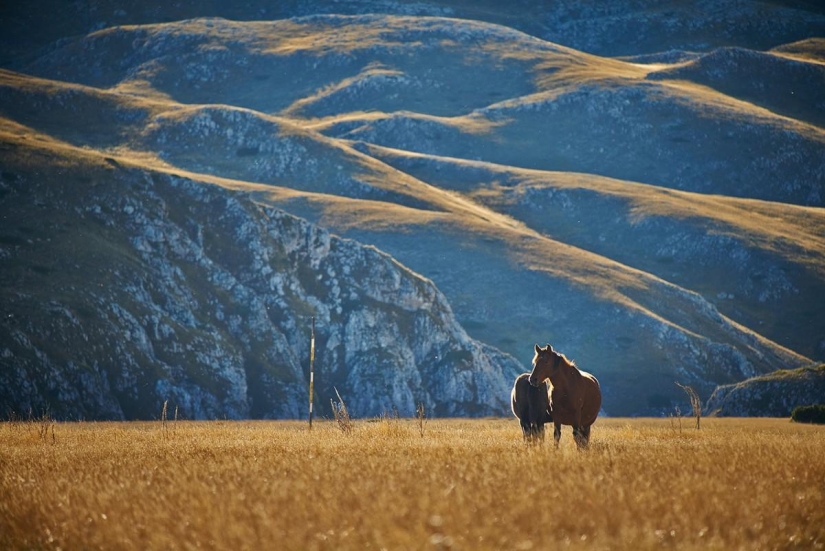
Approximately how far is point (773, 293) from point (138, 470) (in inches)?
5455

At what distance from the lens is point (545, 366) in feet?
85.4

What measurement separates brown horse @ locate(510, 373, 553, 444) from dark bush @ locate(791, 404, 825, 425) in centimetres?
2036

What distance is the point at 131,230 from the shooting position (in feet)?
299

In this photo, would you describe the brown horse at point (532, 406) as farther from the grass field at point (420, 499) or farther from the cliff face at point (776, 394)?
→ the cliff face at point (776, 394)

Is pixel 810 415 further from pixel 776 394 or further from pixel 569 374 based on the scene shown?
pixel 569 374

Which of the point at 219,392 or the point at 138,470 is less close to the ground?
the point at 138,470

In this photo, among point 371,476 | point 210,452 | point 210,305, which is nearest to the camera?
Result: point 371,476

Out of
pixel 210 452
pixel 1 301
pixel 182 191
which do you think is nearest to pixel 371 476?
pixel 210 452

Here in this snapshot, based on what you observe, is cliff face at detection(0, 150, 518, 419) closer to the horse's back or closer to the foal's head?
the horse's back

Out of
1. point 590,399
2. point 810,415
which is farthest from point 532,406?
point 810,415

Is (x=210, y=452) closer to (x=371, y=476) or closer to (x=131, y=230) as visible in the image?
(x=371, y=476)

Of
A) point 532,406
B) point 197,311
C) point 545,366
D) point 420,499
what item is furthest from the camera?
point 197,311

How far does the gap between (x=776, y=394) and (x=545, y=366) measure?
125ft

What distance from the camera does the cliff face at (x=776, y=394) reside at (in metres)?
57.7
